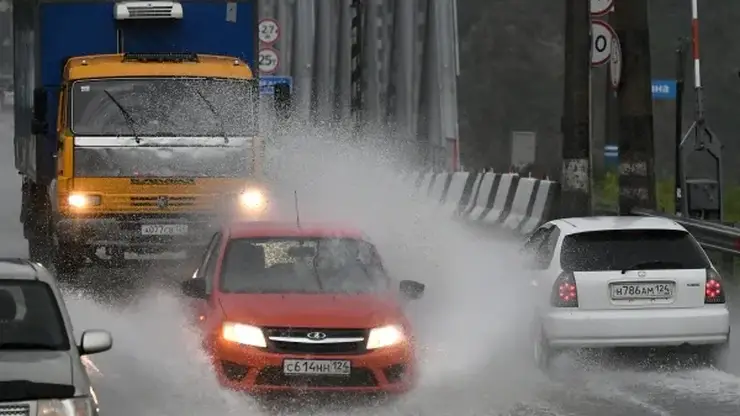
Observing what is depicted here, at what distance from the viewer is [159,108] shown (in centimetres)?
1909

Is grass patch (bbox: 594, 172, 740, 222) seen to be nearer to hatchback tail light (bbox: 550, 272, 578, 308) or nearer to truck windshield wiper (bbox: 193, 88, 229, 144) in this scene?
truck windshield wiper (bbox: 193, 88, 229, 144)

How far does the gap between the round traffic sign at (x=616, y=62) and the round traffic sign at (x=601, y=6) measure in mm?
380

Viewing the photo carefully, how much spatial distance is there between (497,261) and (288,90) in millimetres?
4982

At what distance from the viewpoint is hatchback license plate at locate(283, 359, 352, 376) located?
11.6 m

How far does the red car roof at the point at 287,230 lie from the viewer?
1330 cm

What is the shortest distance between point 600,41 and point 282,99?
559 centimetres

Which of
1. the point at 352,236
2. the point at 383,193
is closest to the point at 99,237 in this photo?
the point at 352,236

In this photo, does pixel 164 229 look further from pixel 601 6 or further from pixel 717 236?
pixel 601 6

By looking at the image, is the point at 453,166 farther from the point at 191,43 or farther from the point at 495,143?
the point at 495,143

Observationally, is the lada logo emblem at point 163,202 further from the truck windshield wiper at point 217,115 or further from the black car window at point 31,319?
the black car window at point 31,319

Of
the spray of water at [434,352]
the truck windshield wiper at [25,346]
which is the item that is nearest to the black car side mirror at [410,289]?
the spray of water at [434,352]

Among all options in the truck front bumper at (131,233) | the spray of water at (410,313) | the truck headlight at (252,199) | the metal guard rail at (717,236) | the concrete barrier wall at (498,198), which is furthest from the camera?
the concrete barrier wall at (498,198)

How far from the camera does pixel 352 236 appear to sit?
1355 cm

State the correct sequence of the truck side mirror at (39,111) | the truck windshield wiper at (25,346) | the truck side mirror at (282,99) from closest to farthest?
1. the truck windshield wiper at (25,346)
2. the truck side mirror at (39,111)
3. the truck side mirror at (282,99)
